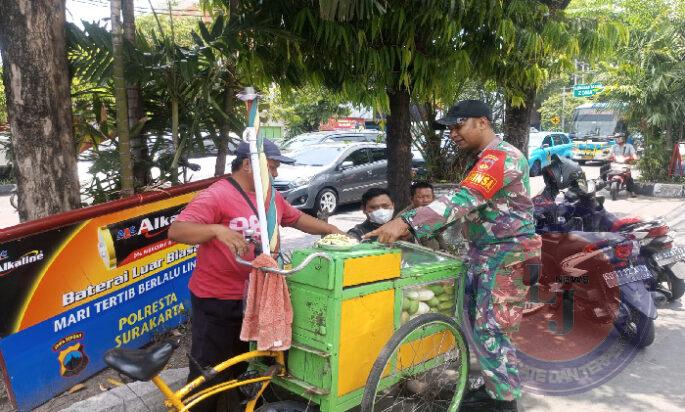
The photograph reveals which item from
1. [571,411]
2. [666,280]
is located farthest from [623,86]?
[571,411]

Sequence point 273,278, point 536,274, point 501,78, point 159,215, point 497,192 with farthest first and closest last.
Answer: point 501,78
point 159,215
point 536,274
point 497,192
point 273,278

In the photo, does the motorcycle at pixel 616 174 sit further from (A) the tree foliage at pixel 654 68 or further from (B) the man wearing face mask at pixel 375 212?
(B) the man wearing face mask at pixel 375 212

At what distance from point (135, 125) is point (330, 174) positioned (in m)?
6.95

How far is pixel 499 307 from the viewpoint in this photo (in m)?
3.11

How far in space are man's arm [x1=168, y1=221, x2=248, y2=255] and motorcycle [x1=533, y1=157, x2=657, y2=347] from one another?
2669mm

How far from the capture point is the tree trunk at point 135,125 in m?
3.94

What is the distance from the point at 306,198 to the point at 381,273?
26.0 feet

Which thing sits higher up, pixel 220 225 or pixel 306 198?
pixel 220 225

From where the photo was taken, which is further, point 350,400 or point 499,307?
point 499,307

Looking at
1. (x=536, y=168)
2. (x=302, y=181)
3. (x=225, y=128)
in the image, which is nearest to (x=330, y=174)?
(x=302, y=181)

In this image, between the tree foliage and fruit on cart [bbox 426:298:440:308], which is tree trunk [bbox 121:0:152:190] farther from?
the tree foliage

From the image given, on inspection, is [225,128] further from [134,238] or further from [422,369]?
[422,369]

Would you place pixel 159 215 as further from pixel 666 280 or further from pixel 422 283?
pixel 666 280

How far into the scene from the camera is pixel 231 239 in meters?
2.47
